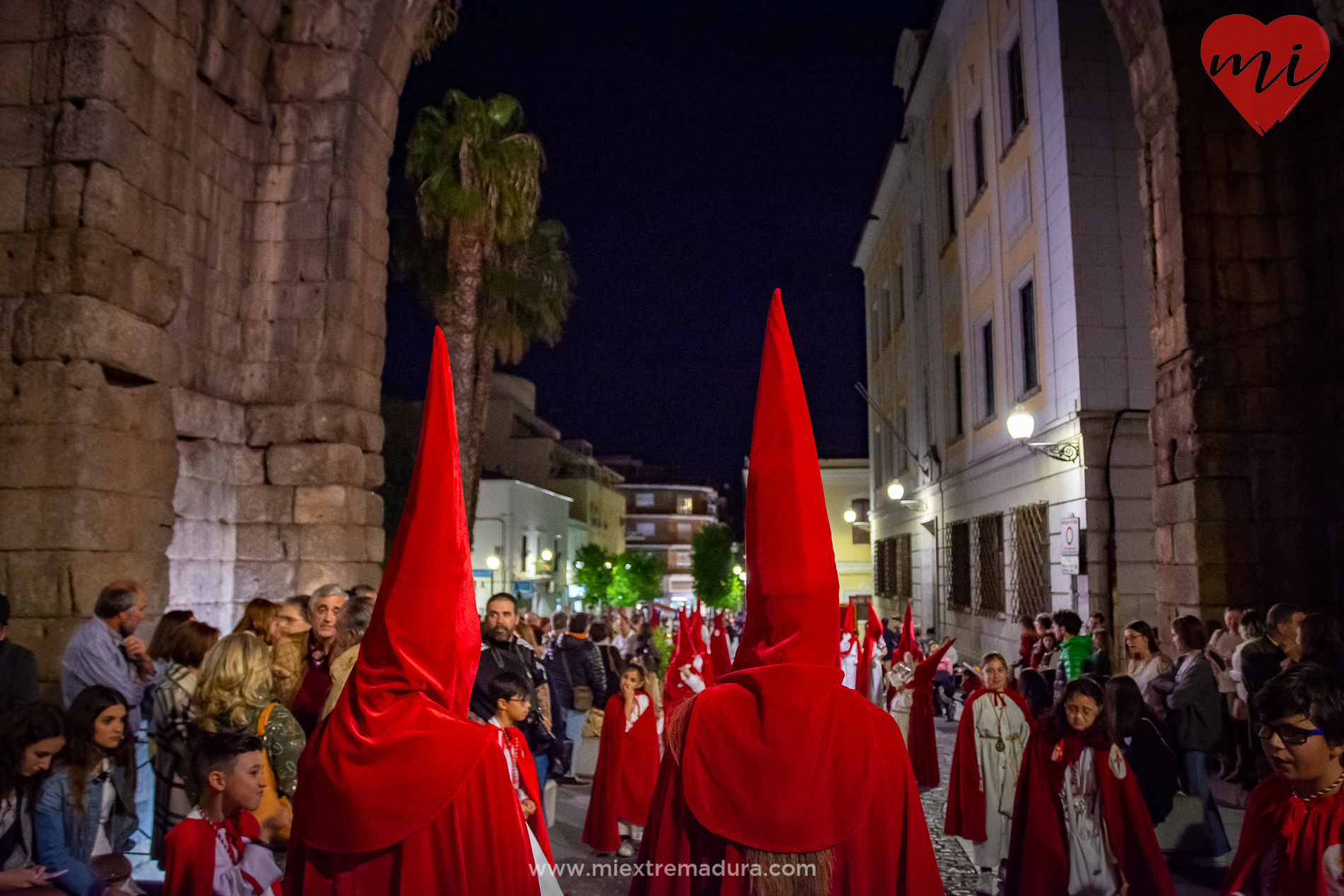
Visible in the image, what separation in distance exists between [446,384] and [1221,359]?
29.4ft

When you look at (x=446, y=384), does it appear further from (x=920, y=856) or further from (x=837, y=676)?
(x=920, y=856)

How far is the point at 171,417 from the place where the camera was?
816cm

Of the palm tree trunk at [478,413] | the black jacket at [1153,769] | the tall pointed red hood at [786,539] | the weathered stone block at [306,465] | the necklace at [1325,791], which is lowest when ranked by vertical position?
the black jacket at [1153,769]

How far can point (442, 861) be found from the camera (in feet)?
9.14

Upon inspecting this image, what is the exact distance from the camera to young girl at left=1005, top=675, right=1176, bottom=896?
4.70 m

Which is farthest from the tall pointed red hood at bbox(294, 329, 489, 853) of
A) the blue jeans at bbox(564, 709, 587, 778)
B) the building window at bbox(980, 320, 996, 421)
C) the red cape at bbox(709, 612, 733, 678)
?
the building window at bbox(980, 320, 996, 421)

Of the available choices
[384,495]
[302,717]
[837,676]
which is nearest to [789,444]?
[837,676]

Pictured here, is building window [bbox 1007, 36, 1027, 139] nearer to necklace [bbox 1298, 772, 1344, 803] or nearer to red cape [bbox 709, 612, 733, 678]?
red cape [bbox 709, 612, 733, 678]

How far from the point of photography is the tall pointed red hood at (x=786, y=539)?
103 inches

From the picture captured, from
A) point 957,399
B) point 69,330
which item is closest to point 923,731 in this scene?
point 69,330

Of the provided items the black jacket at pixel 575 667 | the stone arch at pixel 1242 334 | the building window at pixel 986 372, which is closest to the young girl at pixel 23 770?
the black jacket at pixel 575 667

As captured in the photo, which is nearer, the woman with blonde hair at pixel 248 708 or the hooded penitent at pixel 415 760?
the hooded penitent at pixel 415 760

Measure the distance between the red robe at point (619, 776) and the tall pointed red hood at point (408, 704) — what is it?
4.23 m

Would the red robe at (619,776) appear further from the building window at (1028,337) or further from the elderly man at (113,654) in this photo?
the building window at (1028,337)
